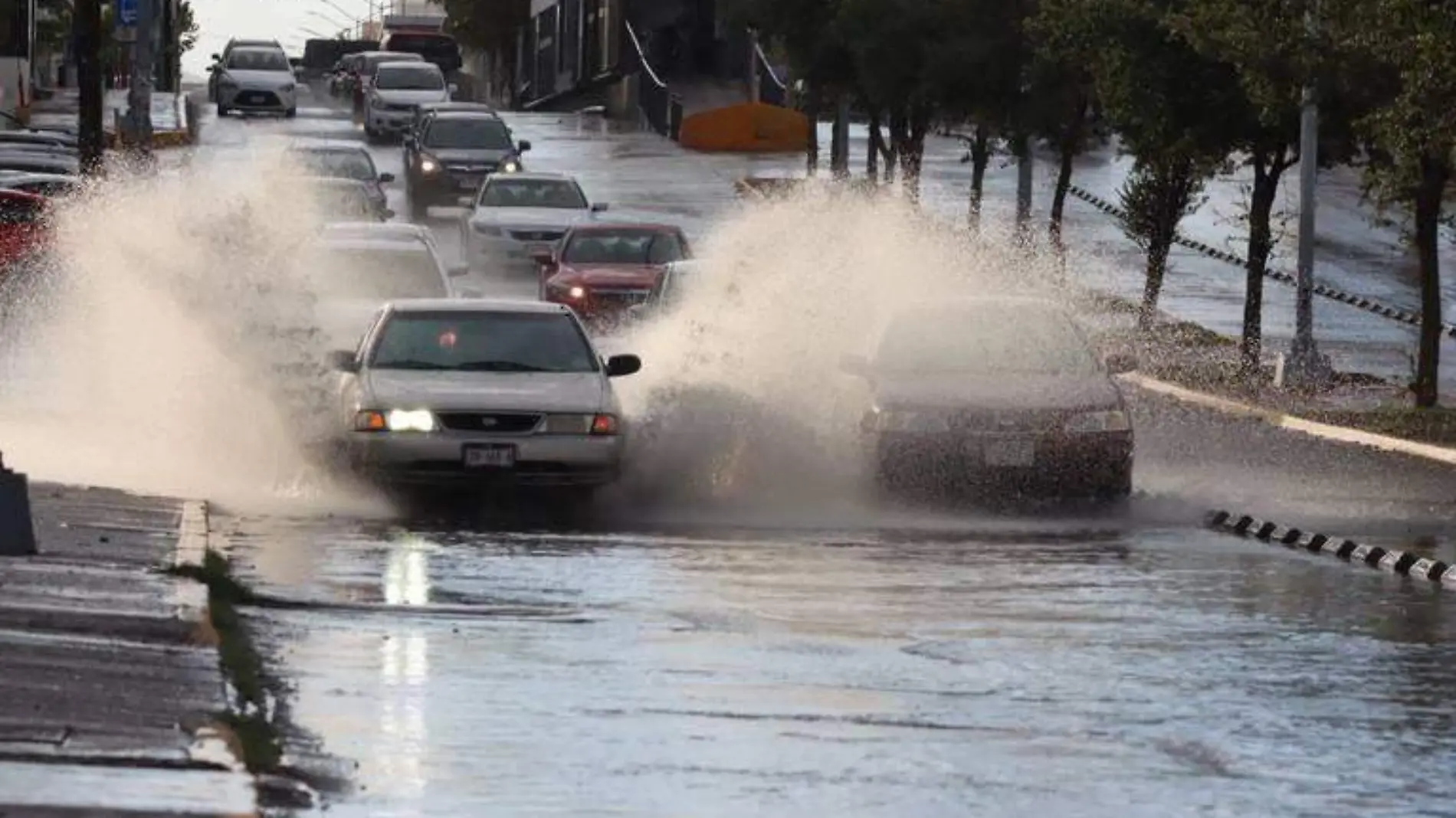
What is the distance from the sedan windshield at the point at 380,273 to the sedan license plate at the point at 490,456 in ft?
31.8

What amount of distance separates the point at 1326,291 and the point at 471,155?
1705 centimetres

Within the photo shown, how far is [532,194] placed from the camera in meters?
50.9

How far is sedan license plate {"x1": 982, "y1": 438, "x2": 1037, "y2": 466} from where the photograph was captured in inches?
892

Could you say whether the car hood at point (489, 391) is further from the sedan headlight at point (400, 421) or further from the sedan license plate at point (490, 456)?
the sedan license plate at point (490, 456)

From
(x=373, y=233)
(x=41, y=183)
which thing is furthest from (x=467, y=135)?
(x=373, y=233)

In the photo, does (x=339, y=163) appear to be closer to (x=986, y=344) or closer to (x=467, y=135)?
(x=467, y=135)

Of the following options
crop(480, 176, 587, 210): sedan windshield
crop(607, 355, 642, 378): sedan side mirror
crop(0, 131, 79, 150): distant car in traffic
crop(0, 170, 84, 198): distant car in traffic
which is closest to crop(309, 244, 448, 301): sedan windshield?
crop(607, 355, 642, 378): sedan side mirror

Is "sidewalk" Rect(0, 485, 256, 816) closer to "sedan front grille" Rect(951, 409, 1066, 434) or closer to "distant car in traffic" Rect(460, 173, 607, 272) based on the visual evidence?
"sedan front grille" Rect(951, 409, 1066, 434)

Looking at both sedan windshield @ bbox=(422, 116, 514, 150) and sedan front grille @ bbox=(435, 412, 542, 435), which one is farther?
sedan windshield @ bbox=(422, 116, 514, 150)

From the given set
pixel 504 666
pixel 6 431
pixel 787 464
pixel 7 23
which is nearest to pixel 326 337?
pixel 6 431

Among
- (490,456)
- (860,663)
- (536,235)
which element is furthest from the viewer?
(536,235)

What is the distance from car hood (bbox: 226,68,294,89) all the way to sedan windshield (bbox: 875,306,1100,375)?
203ft

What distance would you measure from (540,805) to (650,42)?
270 ft

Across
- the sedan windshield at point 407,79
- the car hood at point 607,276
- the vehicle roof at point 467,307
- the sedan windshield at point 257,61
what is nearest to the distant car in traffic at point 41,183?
the car hood at point 607,276
